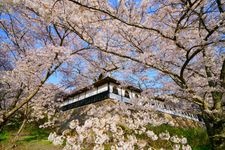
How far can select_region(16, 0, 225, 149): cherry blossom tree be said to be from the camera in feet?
20.3

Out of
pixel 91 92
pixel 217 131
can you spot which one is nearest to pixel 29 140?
pixel 91 92

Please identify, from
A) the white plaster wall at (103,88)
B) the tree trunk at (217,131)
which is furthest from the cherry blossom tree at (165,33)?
the white plaster wall at (103,88)

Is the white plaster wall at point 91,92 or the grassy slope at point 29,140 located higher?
the white plaster wall at point 91,92

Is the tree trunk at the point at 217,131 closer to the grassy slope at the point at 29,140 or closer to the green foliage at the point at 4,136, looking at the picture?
the grassy slope at the point at 29,140

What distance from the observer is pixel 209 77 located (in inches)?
305

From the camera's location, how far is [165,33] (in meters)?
6.41

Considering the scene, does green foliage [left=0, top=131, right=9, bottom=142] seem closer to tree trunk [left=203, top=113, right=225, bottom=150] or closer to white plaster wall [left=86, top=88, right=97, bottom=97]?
white plaster wall [left=86, top=88, right=97, bottom=97]

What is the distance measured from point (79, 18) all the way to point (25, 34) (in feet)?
27.4

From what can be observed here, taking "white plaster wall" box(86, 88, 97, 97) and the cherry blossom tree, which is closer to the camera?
the cherry blossom tree

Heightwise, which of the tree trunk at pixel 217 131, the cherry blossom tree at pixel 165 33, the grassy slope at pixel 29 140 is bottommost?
the tree trunk at pixel 217 131

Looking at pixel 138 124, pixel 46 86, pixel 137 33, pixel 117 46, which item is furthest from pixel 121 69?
pixel 46 86

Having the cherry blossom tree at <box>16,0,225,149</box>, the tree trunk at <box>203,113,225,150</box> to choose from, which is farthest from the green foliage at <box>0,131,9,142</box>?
the tree trunk at <box>203,113,225,150</box>

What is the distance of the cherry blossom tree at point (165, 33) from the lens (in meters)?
6.18

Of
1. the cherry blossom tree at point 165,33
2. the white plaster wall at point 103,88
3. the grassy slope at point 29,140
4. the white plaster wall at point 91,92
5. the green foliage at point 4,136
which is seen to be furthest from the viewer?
the white plaster wall at point 91,92
